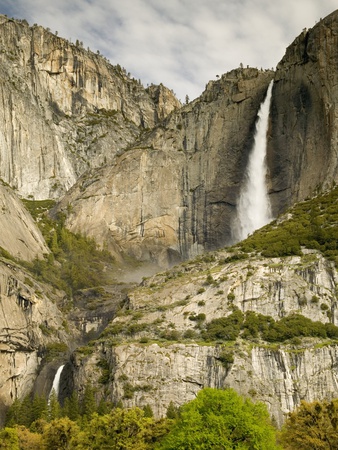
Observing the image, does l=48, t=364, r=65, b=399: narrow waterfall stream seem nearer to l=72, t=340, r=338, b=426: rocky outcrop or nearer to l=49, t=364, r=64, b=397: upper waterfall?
l=49, t=364, r=64, b=397: upper waterfall

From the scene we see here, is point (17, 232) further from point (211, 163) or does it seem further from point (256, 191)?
point (256, 191)

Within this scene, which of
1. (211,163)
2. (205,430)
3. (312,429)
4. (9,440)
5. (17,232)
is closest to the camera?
(205,430)

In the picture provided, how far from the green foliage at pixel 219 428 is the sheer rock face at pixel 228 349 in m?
24.2

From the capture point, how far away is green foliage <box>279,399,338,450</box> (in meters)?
48.7

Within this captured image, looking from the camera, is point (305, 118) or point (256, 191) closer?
point (305, 118)

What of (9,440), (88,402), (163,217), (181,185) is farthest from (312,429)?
(181,185)

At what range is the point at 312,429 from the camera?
49.7 metres

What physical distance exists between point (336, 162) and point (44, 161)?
81.4 metres

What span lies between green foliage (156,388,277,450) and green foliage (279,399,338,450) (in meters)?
3.33

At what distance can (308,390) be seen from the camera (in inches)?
2842

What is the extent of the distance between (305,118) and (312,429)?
281ft

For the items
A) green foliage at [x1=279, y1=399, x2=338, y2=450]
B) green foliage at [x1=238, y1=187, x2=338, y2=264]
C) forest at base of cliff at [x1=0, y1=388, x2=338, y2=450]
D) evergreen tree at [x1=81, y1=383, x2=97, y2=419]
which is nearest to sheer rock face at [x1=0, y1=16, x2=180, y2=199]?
green foliage at [x1=238, y1=187, x2=338, y2=264]

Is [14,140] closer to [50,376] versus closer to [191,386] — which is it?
[50,376]

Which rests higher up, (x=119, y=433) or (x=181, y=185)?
(x=181, y=185)
